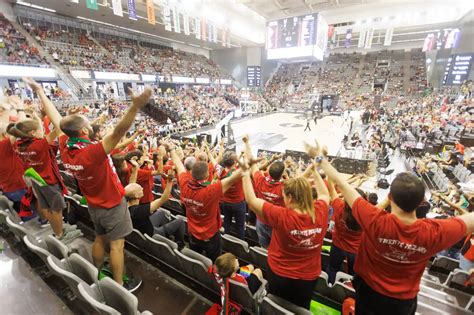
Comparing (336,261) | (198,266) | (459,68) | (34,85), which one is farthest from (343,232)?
(459,68)

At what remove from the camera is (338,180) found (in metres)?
1.63

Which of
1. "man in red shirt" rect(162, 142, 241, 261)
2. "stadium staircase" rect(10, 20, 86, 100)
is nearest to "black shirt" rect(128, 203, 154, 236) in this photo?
"man in red shirt" rect(162, 142, 241, 261)

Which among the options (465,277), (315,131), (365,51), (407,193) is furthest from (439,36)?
(407,193)

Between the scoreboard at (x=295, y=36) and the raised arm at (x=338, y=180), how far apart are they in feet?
57.9

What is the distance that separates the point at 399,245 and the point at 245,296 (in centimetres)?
122

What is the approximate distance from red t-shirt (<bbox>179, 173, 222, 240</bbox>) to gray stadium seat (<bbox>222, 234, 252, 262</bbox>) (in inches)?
18.8

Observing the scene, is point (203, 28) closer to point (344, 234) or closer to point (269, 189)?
point (269, 189)

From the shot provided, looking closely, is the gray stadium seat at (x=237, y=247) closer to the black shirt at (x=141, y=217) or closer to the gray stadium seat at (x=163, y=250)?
the gray stadium seat at (x=163, y=250)

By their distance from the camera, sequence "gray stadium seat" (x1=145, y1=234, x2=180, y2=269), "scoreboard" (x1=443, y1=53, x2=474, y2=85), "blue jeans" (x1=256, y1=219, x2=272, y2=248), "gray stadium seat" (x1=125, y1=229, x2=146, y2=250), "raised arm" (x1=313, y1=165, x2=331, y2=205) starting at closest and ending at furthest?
1. "raised arm" (x1=313, y1=165, x2=331, y2=205)
2. "gray stadium seat" (x1=145, y1=234, x2=180, y2=269)
3. "gray stadium seat" (x1=125, y1=229, x2=146, y2=250)
4. "blue jeans" (x1=256, y1=219, x2=272, y2=248)
5. "scoreboard" (x1=443, y1=53, x2=474, y2=85)

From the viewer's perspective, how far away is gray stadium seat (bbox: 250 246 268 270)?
2525 millimetres

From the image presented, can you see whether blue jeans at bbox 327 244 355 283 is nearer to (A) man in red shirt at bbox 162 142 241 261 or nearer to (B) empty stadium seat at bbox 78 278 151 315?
(A) man in red shirt at bbox 162 142 241 261

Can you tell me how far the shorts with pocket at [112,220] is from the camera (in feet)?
7.10

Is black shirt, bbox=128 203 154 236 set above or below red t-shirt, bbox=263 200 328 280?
below

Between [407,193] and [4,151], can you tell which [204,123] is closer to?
[4,151]
